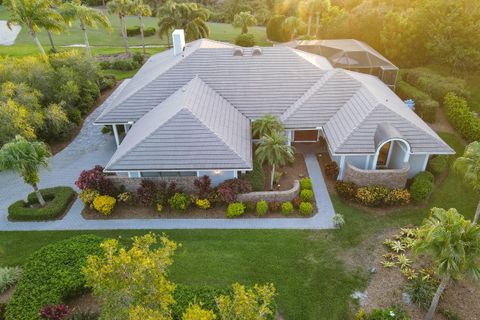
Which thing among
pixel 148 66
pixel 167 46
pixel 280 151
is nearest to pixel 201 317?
pixel 280 151

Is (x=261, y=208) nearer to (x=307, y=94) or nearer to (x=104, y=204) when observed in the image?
(x=104, y=204)

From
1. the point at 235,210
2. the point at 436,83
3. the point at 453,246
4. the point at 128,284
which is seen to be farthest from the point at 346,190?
the point at 436,83

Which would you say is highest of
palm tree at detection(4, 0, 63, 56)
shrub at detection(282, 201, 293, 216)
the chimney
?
palm tree at detection(4, 0, 63, 56)

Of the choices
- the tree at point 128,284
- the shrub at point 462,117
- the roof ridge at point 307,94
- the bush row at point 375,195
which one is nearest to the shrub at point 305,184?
the bush row at point 375,195

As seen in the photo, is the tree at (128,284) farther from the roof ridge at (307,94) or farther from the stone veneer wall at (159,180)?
the roof ridge at (307,94)

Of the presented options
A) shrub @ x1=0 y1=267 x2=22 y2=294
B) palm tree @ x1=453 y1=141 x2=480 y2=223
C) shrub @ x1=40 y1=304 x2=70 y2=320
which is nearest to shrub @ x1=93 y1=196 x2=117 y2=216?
shrub @ x1=0 y1=267 x2=22 y2=294

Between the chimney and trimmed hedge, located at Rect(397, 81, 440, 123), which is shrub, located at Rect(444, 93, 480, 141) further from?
the chimney
